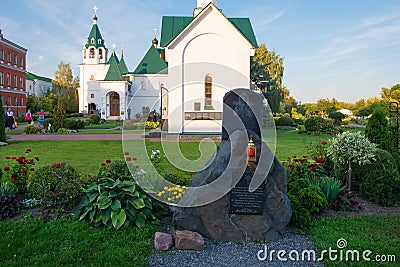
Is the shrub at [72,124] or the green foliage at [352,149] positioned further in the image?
the shrub at [72,124]

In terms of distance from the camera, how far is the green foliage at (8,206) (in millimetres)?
5422

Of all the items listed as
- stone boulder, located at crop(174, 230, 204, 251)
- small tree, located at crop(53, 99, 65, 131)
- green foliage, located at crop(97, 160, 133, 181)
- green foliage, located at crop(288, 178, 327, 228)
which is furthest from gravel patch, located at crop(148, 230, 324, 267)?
small tree, located at crop(53, 99, 65, 131)

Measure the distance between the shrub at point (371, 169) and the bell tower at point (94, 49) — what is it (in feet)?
173

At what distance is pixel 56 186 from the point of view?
18.8 ft

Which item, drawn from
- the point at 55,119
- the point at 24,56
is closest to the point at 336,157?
the point at 55,119

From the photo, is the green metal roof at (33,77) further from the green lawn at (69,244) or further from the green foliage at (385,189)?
the green foliage at (385,189)

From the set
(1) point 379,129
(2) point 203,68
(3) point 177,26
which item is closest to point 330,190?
(1) point 379,129

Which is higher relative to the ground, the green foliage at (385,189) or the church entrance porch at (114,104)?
the church entrance porch at (114,104)

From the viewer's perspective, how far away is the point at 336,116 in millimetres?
30328

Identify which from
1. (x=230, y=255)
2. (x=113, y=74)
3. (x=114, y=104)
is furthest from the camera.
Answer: (x=114, y=104)

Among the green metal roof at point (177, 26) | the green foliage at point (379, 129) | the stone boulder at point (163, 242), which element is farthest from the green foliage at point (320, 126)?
the stone boulder at point (163, 242)

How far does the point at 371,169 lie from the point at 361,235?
2620 mm

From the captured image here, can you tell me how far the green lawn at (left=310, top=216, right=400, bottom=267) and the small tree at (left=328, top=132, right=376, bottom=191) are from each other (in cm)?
155

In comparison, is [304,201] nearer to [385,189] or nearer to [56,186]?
[385,189]
